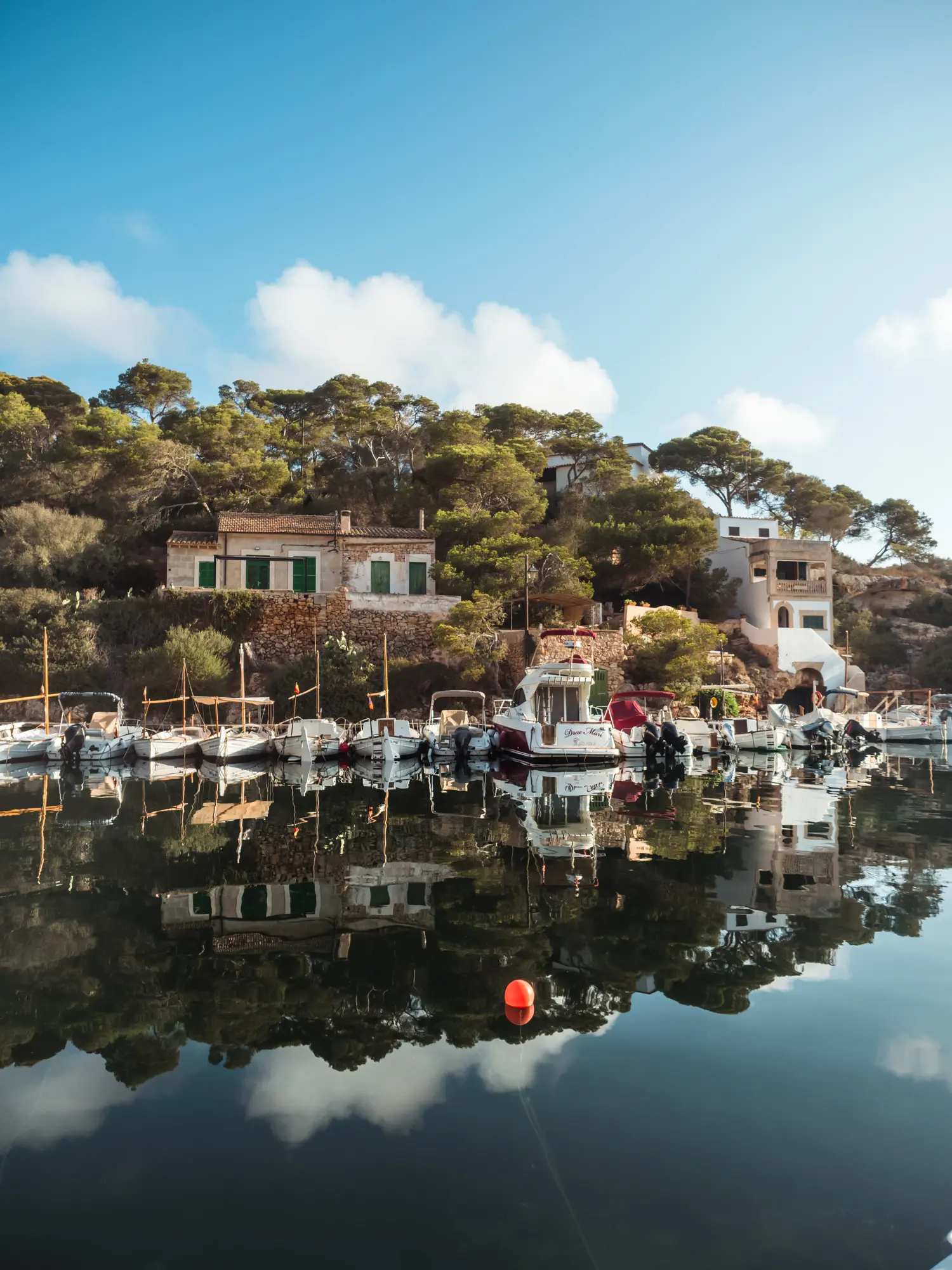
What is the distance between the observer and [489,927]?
26.8 ft

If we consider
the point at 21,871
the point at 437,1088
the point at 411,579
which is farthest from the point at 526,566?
the point at 437,1088

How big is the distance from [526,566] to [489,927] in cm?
2608

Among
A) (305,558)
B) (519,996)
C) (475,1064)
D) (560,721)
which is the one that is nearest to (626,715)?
(560,721)

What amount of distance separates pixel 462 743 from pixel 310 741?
4745mm

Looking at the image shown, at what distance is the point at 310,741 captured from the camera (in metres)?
24.9

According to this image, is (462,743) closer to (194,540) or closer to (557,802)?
(557,802)

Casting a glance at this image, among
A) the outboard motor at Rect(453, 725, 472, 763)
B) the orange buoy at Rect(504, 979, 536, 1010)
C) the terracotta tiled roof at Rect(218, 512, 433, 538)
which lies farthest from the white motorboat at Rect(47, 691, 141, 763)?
the orange buoy at Rect(504, 979, 536, 1010)

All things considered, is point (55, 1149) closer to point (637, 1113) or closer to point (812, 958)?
point (637, 1113)

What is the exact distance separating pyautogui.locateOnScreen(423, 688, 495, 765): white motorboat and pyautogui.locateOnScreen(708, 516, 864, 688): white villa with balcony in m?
17.5

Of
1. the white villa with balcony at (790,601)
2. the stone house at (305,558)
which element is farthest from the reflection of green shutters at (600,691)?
the white villa with balcony at (790,601)

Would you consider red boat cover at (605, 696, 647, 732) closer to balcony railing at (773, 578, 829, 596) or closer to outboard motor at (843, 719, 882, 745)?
outboard motor at (843, 719, 882, 745)

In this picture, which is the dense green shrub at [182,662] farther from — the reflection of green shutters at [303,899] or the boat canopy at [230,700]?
the reflection of green shutters at [303,899]

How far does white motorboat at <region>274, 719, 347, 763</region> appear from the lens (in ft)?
82.0

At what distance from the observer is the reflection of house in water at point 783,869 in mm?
8750
